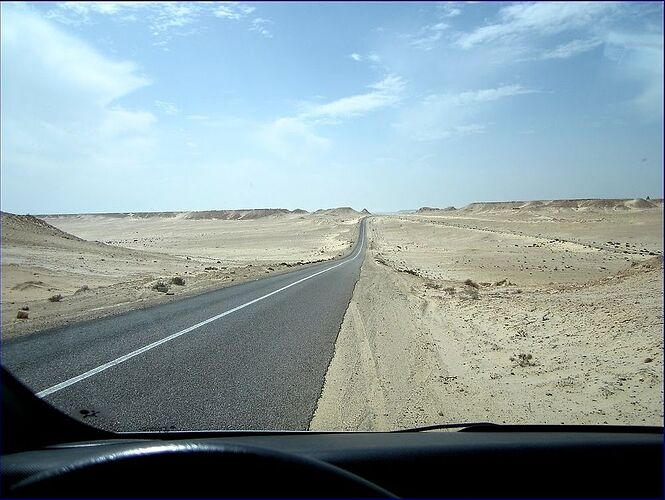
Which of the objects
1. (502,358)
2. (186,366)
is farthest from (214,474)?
(502,358)

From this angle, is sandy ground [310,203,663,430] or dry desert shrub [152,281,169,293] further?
dry desert shrub [152,281,169,293]

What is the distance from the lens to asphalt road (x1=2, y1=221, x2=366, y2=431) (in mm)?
5641

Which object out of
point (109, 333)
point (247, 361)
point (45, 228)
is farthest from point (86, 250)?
point (247, 361)

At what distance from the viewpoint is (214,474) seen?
6.15ft

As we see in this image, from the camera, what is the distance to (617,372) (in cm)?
696

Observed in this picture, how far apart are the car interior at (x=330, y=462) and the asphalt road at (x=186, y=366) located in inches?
79.4

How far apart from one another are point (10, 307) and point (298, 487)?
51.2 ft

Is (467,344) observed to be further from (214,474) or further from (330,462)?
(214,474)

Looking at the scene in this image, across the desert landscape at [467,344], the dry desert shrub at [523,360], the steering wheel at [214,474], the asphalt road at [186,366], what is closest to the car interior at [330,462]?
the steering wheel at [214,474]

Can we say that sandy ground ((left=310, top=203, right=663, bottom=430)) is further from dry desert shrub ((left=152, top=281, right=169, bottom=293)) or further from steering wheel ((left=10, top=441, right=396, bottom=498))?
dry desert shrub ((left=152, top=281, right=169, bottom=293))

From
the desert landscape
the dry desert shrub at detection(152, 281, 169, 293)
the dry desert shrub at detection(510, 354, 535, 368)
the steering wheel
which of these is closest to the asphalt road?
the desert landscape

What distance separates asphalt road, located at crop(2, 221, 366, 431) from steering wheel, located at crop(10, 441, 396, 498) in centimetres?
349

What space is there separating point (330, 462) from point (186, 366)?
215 inches

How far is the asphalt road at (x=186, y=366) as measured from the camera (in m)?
5.64
